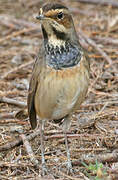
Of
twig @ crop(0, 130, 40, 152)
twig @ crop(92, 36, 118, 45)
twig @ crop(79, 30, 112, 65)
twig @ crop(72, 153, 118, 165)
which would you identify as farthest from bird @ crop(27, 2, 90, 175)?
twig @ crop(92, 36, 118, 45)

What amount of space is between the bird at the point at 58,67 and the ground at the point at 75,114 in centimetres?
28

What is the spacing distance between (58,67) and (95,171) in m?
1.22

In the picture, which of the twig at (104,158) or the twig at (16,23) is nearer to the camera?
the twig at (104,158)

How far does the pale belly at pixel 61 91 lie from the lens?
5.20 metres

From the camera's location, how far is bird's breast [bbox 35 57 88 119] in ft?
17.1

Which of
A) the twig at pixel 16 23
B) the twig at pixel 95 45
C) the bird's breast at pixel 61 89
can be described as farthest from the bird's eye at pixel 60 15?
the twig at pixel 16 23

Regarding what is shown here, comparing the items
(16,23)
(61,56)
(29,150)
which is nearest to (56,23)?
(61,56)

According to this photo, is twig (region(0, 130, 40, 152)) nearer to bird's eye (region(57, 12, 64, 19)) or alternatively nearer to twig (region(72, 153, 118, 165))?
twig (region(72, 153, 118, 165))

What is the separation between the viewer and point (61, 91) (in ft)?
17.2

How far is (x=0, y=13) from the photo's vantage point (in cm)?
1039

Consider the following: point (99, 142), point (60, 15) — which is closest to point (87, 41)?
point (99, 142)

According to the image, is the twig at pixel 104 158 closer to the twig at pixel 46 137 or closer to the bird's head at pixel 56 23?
the twig at pixel 46 137

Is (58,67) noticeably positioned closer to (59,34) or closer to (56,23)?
(59,34)

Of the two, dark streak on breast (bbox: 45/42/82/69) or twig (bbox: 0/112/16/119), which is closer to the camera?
dark streak on breast (bbox: 45/42/82/69)
